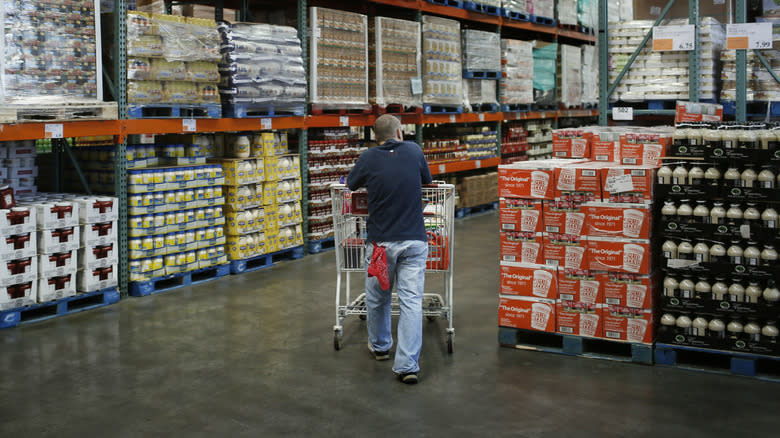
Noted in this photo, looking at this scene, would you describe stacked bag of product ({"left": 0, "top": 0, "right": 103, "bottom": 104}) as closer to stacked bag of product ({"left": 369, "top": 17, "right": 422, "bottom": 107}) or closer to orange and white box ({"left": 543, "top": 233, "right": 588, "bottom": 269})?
orange and white box ({"left": 543, "top": 233, "right": 588, "bottom": 269})

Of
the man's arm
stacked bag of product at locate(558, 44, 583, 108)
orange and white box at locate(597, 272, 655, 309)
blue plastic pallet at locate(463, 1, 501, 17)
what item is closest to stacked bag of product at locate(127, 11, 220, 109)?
the man's arm

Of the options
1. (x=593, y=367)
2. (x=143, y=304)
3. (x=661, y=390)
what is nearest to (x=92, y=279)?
(x=143, y=304)

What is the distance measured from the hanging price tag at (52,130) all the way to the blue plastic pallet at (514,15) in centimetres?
949

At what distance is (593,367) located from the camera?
557 centimetres

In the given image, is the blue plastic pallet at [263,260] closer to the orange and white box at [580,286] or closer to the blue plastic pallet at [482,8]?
the orange and white box at [580,286]

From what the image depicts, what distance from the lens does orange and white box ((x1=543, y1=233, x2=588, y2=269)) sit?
18.8 ft

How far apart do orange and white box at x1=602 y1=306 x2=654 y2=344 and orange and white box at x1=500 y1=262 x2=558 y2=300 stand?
1.41 ft

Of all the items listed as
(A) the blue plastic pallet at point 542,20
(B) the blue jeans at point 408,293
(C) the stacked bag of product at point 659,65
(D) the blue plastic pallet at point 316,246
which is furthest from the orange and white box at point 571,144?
(A) the blue plastic pallet at point 542,20

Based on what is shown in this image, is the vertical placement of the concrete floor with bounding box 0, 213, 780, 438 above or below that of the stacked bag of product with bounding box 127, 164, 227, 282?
below

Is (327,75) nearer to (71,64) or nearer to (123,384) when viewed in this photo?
(71,64)

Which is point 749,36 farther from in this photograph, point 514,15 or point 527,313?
point 514,15

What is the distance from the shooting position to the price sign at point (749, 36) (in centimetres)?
749

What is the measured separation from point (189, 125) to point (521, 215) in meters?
4.07

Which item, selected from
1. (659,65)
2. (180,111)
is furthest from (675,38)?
(180,111)
